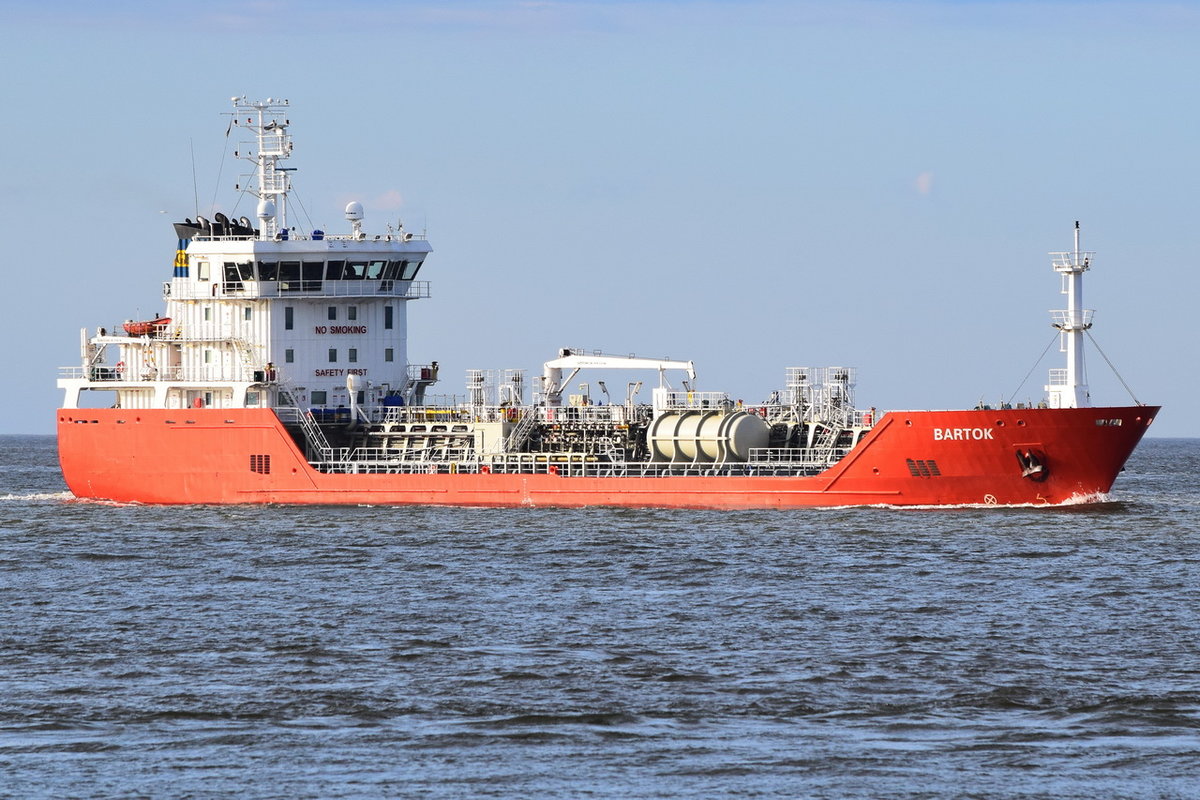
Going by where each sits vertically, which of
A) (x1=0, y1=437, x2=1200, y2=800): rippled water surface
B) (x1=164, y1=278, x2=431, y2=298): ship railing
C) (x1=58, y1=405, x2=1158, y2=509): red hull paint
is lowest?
(x1=0, y1=437, x2=1200, y2=800): rippled water surface

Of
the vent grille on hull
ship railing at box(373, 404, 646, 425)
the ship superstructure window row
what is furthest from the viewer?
the ship superstructure window row

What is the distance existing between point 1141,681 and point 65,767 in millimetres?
13335

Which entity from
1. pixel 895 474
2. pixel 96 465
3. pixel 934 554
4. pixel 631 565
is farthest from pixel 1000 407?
pixel 96 465

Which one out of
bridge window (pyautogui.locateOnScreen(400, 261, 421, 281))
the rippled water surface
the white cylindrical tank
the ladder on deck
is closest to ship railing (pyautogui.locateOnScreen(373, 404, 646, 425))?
the ladder on deck

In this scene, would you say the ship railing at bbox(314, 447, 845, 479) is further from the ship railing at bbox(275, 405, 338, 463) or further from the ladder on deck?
the ladder on deck

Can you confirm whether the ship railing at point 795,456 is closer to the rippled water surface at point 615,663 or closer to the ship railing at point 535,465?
the ship railing at point 535,465

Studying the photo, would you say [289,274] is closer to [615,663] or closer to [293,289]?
[293,289]

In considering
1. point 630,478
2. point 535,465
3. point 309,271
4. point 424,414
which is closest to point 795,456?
point 630,478

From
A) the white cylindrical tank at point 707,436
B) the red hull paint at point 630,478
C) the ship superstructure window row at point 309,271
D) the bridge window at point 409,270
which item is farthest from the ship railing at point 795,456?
the ship superstructure window row at point 309,271

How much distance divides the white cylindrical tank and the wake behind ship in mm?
58

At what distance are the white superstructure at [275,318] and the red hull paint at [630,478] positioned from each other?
1.31 metres

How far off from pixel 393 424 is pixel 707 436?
9609mm

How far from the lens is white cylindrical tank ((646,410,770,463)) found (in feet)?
160

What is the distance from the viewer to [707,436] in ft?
160
